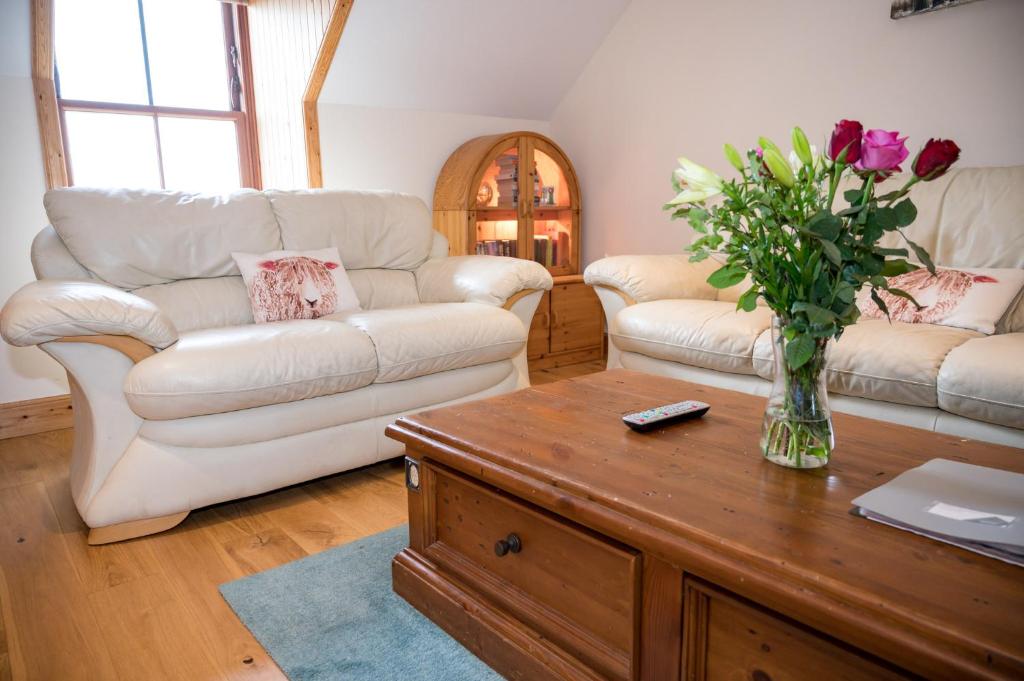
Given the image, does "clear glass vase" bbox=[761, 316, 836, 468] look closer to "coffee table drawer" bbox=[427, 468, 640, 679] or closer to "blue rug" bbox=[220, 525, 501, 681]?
"coffee table drawer" bbox=[427, 468, 640, 679]

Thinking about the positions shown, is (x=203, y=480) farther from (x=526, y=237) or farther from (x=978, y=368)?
(x=526, y=237)

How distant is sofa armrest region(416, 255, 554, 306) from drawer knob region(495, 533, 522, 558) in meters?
1.51

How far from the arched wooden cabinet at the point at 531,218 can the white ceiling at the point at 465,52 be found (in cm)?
36

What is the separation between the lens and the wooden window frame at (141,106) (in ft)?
8.90

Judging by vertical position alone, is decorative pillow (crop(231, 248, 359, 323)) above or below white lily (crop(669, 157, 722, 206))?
below

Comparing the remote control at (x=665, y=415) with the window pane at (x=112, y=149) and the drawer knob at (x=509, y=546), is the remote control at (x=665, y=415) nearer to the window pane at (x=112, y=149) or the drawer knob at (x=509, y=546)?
the drawer knob at (x=509, y=546)

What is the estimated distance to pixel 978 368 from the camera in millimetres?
1809

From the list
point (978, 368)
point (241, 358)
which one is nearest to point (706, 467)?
point (978, 368)

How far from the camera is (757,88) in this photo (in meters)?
3.39

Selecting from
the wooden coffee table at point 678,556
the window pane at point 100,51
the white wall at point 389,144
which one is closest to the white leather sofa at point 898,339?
the wooden coffee table at point 678,556

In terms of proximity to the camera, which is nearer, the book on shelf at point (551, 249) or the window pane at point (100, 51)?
the window pane at point (100, 51)

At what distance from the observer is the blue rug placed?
1.31 metres

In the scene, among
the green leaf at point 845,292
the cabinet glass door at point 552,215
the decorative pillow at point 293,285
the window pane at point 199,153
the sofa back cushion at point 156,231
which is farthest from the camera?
the cabinet glass door at point 552,215

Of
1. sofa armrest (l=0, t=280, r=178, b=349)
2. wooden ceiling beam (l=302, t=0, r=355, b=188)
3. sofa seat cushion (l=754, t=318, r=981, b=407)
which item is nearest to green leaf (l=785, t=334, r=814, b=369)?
sofa seat cushion (l=754, t=318, r=981, b=407)
